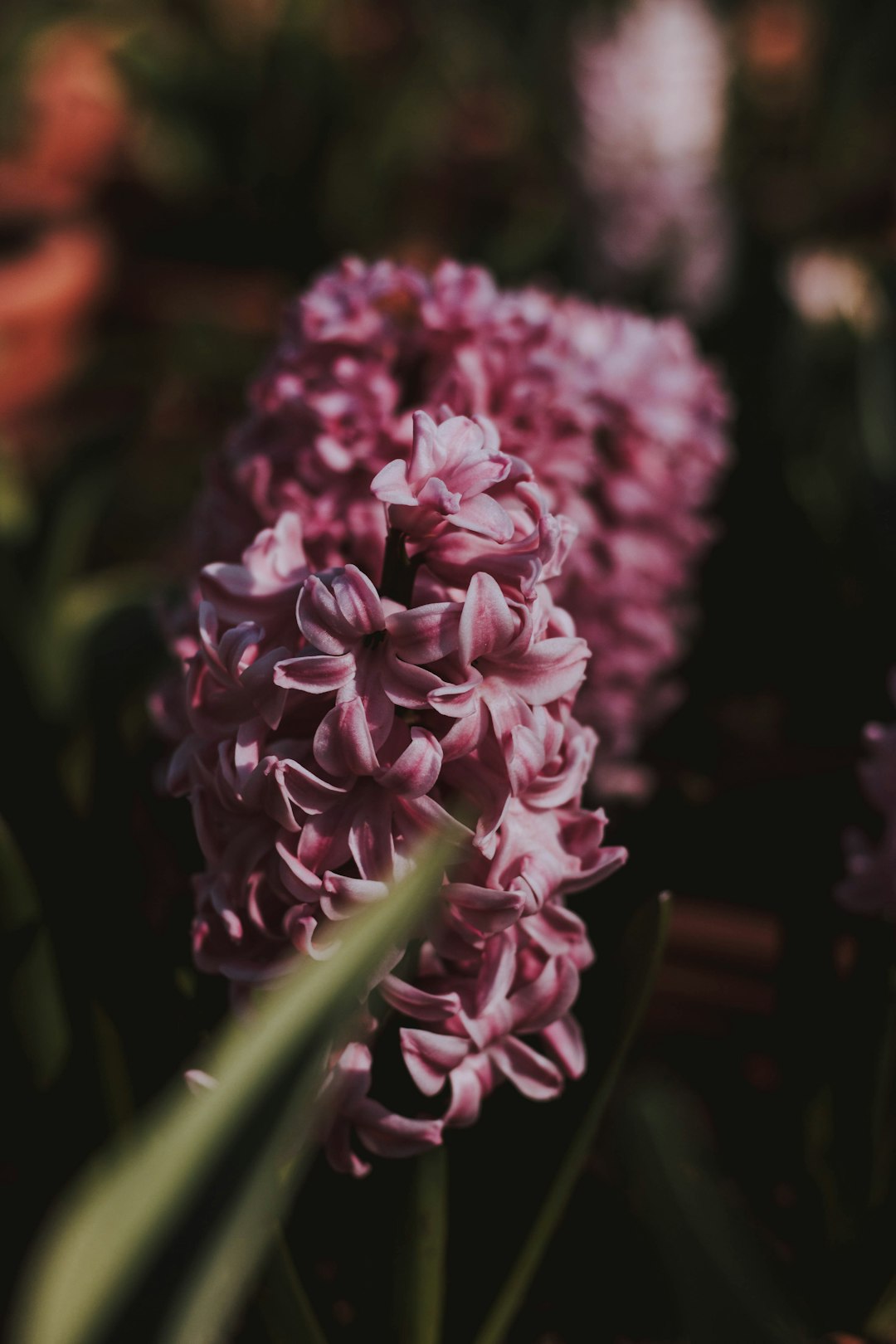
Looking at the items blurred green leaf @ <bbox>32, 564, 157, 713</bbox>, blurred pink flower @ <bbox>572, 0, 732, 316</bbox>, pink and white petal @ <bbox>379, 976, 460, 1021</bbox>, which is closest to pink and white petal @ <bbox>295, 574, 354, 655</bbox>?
pink and white petal @ <bbox>379, 976, 460, 1021</bbox>

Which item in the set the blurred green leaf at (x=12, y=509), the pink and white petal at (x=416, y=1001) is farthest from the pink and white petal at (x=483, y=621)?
the blurred green leaf at (x=12, y=509)

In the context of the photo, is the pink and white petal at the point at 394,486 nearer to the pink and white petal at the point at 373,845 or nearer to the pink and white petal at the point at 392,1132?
the pink and white petal at the point at 373,845

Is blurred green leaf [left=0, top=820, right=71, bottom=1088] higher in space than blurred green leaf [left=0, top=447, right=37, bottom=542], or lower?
higher

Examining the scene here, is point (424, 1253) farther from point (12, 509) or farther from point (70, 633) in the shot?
point (12, 509)

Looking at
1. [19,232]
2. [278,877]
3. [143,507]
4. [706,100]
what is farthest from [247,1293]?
[19,232]

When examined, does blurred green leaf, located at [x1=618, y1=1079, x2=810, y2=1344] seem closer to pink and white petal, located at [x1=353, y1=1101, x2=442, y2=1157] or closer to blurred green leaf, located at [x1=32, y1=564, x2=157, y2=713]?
pink and white petal, located at [x1=353, y1=1101, x2=442, y2=1157]
